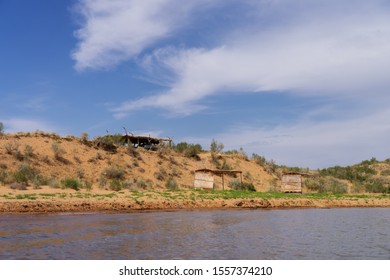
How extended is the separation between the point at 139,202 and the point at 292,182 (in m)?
22.1

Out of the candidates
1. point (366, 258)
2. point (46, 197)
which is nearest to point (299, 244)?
point (366, 258)

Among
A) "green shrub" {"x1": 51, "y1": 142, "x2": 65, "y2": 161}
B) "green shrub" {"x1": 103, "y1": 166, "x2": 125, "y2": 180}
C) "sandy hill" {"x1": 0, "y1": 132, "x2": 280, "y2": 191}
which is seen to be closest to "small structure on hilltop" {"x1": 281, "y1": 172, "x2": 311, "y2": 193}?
"sandy hill" {"x1": 0, "y1": 132, "x2": 280, "y2": 191}

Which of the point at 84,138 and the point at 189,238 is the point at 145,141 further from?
the point at 189,238

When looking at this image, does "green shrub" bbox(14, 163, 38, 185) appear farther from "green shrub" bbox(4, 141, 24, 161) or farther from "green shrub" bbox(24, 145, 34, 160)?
"green shrub" bbox(24, 145, 34, 160)

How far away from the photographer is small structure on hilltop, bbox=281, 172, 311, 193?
47.0 meters

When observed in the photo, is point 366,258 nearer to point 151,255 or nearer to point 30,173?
point 151,255

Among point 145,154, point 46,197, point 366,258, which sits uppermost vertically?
point 145,154

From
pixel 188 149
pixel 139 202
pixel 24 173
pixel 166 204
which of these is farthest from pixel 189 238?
pixel 188 149

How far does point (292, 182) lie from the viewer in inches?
1865

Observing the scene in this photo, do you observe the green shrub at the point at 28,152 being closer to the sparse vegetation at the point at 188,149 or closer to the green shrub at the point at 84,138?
the green shrub at the point at 84,138

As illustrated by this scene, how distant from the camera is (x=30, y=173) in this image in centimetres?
4147

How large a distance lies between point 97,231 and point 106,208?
1068 centimetres

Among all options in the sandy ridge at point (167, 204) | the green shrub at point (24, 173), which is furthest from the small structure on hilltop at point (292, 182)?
the green shrub at point (24, 173)

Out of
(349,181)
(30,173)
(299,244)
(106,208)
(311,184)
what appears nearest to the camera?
(299,244)
